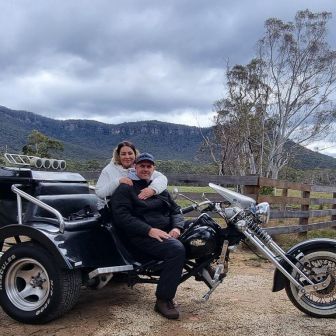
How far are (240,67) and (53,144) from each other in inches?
811

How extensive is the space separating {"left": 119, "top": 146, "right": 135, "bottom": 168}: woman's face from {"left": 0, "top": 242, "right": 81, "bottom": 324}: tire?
48.1 inches

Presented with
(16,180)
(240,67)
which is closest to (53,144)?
(240,67)

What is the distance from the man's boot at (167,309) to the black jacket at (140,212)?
2.02 ft

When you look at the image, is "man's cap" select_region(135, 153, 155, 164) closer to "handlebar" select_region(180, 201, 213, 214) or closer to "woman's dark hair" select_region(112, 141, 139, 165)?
"woman's dark hair" select_region(112, 141, 139, 165)

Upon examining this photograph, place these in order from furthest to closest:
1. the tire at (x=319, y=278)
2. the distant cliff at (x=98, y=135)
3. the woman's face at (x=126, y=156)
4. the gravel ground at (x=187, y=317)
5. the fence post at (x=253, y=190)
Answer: the distant cliff at (x=98, y=135) < the fence post at (x=253, y=190) < the woman's face at (x=126, y=156) < the tire at (x=319, y=278) < the gravel ground at (x=187, y=317)

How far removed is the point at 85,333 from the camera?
3.77m

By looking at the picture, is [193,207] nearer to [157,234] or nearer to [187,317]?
[157,234]

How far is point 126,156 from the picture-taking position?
15.7ft

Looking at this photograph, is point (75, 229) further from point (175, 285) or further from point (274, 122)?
point (274, 122)

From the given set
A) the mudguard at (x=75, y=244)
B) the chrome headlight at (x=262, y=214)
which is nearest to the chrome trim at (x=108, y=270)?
the mudguard at (x=75, y=244)

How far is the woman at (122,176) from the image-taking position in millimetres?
4383

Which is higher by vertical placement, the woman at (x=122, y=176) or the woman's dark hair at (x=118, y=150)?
the woman's dark hair at (x=118, y=150)

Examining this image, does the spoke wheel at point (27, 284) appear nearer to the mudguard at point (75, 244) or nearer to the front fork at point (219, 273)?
the mudguard at point (75, 244)

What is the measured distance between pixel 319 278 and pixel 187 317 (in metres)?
1.20
